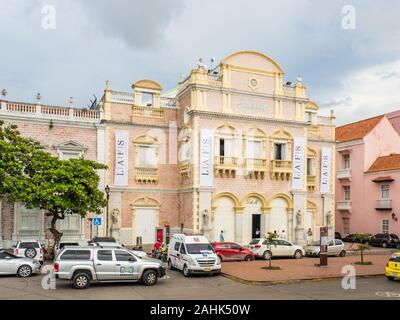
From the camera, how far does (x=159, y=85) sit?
36219 millimetres

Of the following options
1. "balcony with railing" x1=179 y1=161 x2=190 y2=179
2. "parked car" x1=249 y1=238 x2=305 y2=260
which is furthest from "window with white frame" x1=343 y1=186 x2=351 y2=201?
"balcony with railing" x1=179 y1=161 x2=190 y2=179

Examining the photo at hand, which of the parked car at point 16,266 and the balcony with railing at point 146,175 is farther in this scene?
the balcony with railing at point 146,175

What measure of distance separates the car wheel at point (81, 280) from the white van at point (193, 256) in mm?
5415

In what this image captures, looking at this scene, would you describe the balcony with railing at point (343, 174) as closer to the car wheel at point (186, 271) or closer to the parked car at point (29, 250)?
the car wheel at point (186, 271)

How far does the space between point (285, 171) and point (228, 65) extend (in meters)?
10.3

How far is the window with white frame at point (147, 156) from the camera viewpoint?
3547 cm

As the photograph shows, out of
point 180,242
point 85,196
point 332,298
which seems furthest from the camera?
point 85,196

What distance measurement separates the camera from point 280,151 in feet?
125

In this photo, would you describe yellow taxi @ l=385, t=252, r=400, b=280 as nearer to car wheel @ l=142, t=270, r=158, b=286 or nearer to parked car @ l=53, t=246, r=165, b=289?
parked car @ l=53, t=246, r=165, b=289

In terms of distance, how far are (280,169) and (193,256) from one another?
17.6 m

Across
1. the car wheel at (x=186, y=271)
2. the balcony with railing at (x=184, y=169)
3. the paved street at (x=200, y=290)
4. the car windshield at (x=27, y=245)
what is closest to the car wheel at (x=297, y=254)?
the paved street at (x=200, y=290)

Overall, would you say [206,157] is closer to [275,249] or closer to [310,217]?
[275,249]

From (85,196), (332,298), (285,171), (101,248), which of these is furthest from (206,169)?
(332,298)
